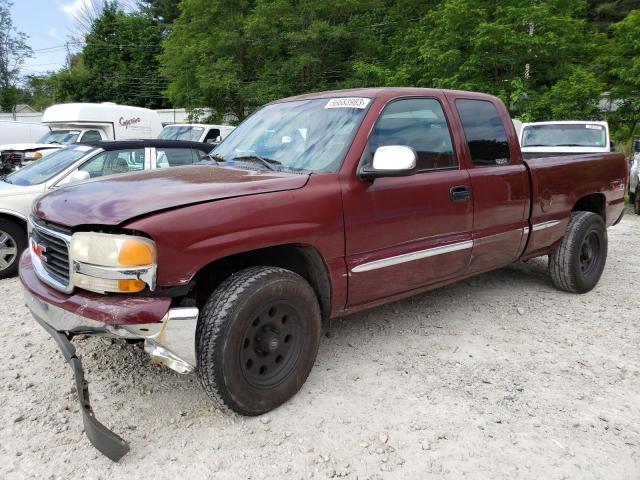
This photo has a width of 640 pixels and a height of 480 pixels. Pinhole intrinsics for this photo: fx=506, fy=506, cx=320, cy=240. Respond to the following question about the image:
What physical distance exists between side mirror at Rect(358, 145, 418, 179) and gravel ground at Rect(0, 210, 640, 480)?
4.42 ft

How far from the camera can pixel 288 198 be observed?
2.83 meters

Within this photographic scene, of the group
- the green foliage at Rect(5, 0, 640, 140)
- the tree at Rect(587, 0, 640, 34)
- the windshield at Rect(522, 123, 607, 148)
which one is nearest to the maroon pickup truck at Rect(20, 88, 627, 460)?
the windshield at Rect(522, 123, 607, 148)

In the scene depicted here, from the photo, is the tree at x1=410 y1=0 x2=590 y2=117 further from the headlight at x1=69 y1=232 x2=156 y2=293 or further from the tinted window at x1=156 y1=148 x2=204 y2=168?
the headlight at x1=69 y1=232 x2=156 y2=293

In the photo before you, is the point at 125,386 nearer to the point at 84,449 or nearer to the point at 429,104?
the point at 84,449

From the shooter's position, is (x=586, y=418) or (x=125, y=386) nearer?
(x=586, y=418)

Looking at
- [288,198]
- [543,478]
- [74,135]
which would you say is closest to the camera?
[543,478]

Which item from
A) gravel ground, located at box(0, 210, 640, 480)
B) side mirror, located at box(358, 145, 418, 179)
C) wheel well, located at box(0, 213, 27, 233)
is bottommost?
gravel ground, located at box(0, 210, 640, 480)

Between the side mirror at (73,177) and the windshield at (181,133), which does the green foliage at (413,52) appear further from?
the side mirror at (73,177)

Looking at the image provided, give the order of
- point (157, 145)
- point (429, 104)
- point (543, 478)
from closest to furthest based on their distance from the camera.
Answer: point (543, 478)
point (429, 104)
point (157, 145)

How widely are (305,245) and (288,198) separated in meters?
0.31

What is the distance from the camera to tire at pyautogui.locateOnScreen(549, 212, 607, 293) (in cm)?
485

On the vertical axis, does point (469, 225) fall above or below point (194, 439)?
above

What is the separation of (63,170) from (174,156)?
1376 mm

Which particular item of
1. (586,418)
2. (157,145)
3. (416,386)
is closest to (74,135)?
(157,145)
